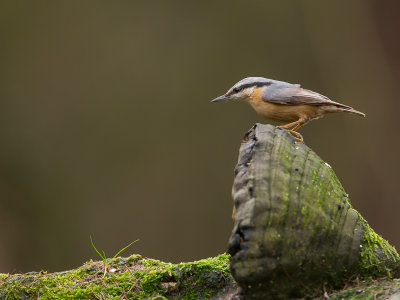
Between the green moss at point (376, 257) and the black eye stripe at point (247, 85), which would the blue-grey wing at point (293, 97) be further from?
the green moss at point (376, 257)

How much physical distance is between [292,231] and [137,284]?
73 cm

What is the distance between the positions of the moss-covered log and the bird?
1.09 metres

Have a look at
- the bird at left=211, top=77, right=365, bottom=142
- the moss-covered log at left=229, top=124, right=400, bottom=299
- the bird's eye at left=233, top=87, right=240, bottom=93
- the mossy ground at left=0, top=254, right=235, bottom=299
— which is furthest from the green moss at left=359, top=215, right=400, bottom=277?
the bird's eye at left=233, top=87, right=240, bottom=93

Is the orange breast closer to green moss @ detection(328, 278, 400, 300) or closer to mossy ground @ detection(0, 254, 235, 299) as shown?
mossy ground @ detection(0, 254, 235, 299)

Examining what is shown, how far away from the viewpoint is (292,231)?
1.99 m

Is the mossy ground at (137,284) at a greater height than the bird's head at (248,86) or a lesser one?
lesser

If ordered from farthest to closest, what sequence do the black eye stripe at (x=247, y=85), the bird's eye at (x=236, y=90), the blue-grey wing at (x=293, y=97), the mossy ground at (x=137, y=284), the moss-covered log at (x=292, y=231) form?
1. the bird's eye at (x=236, y=90)
2. the black eye stripe at (x=247, y=85)
3. the blue-grey wing at (x=293, y=97)
4. the mossy ground at (x=137, y=284)
5. the moss-covered log at (x=292, y=231)

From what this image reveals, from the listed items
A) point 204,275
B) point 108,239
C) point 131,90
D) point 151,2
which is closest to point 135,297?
point 204,275

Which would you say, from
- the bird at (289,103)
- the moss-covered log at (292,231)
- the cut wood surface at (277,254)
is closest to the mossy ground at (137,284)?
the cut wood surface at (277,254)

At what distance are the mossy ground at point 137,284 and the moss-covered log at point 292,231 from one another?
36 cm

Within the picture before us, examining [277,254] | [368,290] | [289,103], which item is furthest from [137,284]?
[289,103]

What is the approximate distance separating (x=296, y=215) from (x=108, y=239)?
520 cm

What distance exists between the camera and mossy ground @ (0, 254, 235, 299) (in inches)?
88.5

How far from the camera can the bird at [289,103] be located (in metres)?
3.33
